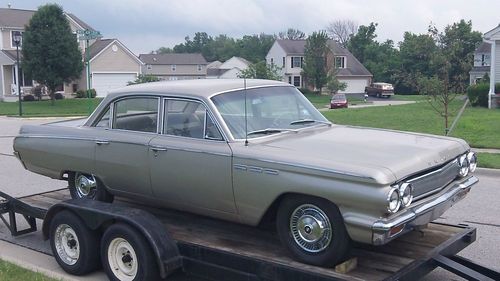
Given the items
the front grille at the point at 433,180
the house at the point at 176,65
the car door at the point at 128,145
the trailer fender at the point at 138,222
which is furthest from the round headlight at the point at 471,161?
the house at the point at 176,65

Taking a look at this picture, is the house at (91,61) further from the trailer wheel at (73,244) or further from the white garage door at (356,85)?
the trailer wheel at (73,244)

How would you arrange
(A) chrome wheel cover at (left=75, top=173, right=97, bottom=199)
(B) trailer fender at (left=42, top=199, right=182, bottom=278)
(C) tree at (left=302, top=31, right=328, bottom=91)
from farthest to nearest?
(C) tree at (left=302, top=31, right=328, bottom=91)
(A) chrome wheel cover at (left=75, top=173, right=97, bottom=199)
(B) trailer fender at (left=42, top=199, right=182, bottom=278)

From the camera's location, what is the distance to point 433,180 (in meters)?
4.32

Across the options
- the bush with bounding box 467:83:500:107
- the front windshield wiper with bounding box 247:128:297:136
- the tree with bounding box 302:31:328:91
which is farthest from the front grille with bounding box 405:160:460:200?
the tree with bounding box 302:31:328:91

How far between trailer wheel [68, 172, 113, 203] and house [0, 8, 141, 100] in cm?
4210

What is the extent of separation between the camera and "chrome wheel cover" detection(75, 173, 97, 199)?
5844 millimetres

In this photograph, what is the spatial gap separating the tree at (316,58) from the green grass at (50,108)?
2717cm

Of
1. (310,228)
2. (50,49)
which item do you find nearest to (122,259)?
(310,228)

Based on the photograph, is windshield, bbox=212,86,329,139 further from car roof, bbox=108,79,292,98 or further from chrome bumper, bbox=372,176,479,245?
chrome bumper, bbox=372,176,479,245

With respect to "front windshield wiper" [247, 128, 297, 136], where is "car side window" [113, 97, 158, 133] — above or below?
above

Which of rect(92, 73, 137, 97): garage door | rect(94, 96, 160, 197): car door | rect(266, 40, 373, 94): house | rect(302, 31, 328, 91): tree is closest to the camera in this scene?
rect(94, 96, 160, 197): car door

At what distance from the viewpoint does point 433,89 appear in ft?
50.4

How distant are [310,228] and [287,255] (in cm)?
37

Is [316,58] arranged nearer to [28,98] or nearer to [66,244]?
→ [28,98]
